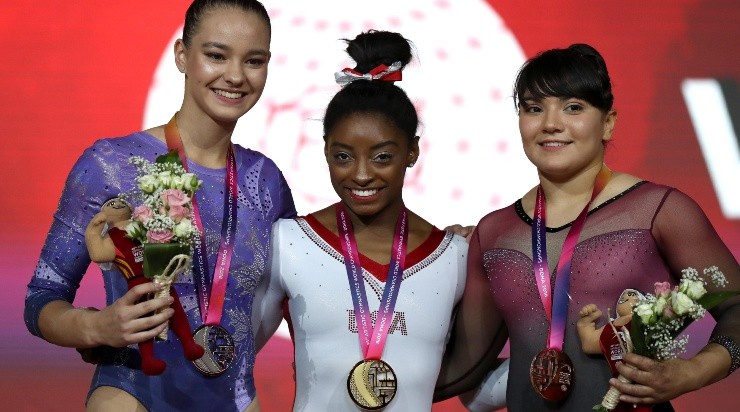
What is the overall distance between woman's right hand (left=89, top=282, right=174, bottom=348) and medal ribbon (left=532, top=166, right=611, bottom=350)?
908 mm

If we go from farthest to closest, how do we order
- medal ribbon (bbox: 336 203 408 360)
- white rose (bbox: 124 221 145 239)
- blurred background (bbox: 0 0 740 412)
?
blurred background (bbox: 0 0 740 412) < medal ribbon (bbox: 336 203 408 360) < white rose (bbox: 124 221 145 239)

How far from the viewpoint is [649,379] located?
2.63 meters

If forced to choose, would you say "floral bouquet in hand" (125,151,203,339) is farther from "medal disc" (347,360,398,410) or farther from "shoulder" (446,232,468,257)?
"shoulder" (446,232,468,257)

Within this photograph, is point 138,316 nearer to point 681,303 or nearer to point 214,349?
point 214,349

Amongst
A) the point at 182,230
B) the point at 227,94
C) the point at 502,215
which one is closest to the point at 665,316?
the point at 502,215

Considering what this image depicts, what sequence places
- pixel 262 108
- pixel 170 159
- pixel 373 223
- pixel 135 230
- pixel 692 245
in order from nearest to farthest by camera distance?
pixel 135 230, pixel 170 159, pixel 692 245, pixel 373 223, pixel 262 108

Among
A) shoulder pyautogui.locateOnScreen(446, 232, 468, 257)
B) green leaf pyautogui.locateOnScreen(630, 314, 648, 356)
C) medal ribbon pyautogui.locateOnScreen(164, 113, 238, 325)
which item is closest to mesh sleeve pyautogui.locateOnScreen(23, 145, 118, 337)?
medal ribbon pyautogui.locateOnScreen(164, 113, 238, 325)

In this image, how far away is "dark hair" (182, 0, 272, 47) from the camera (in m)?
3.21

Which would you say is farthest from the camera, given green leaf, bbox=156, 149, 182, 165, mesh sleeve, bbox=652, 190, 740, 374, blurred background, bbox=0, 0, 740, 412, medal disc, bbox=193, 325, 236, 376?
blurred background, bbox=0, 0, 740, 412

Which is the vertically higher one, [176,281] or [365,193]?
[365,193]

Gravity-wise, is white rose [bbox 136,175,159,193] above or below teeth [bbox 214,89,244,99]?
below

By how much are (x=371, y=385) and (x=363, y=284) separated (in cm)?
27

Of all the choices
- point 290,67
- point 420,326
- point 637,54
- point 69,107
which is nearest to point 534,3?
point 637,54

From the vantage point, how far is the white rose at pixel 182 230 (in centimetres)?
266
